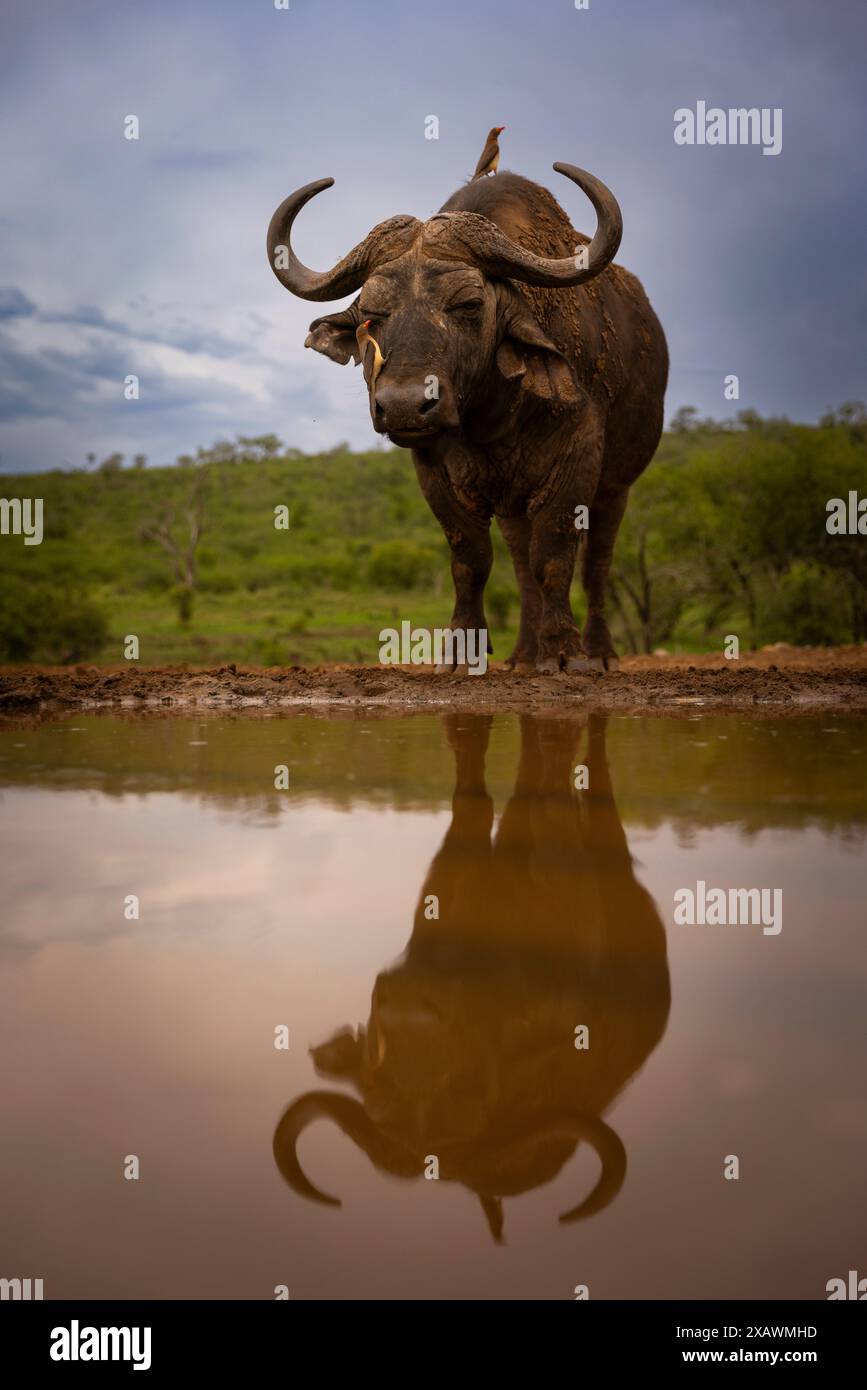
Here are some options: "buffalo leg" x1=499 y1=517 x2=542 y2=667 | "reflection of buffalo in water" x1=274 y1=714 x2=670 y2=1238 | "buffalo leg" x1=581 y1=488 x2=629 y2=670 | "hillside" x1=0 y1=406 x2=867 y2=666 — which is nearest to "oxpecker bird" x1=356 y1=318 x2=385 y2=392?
"buffalo leg" x1=499 y1=517 x2=542 y2=667

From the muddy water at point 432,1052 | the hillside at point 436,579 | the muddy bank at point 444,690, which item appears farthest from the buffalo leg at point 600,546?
the hillside at point 436,579

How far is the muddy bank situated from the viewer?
7375mm

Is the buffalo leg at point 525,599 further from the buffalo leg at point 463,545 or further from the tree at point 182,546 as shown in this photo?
the tree at point 182,546

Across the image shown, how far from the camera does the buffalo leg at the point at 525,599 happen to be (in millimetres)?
9398

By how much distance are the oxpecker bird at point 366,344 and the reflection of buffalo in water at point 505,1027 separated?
3974mm

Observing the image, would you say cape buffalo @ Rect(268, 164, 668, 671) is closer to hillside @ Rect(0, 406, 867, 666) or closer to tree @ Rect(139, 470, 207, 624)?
hillside @ Rect(0, 406, 867, 666)

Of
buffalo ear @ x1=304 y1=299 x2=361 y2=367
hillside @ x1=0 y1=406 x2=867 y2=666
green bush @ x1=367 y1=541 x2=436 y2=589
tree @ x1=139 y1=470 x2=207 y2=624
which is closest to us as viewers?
buffalo ear @ x1=304 y1=299 x2=361 y2=367

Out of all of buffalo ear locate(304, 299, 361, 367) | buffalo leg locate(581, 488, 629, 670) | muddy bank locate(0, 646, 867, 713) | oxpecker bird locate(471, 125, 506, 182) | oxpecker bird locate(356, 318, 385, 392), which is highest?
oxpecker bird locate(471, 125, 506, 182)

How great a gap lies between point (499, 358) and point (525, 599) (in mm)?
2383

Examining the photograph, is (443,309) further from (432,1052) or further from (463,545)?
(432,1052)

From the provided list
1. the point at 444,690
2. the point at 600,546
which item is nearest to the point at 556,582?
the point at 444,690

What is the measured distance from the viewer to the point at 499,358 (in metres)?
7.64
